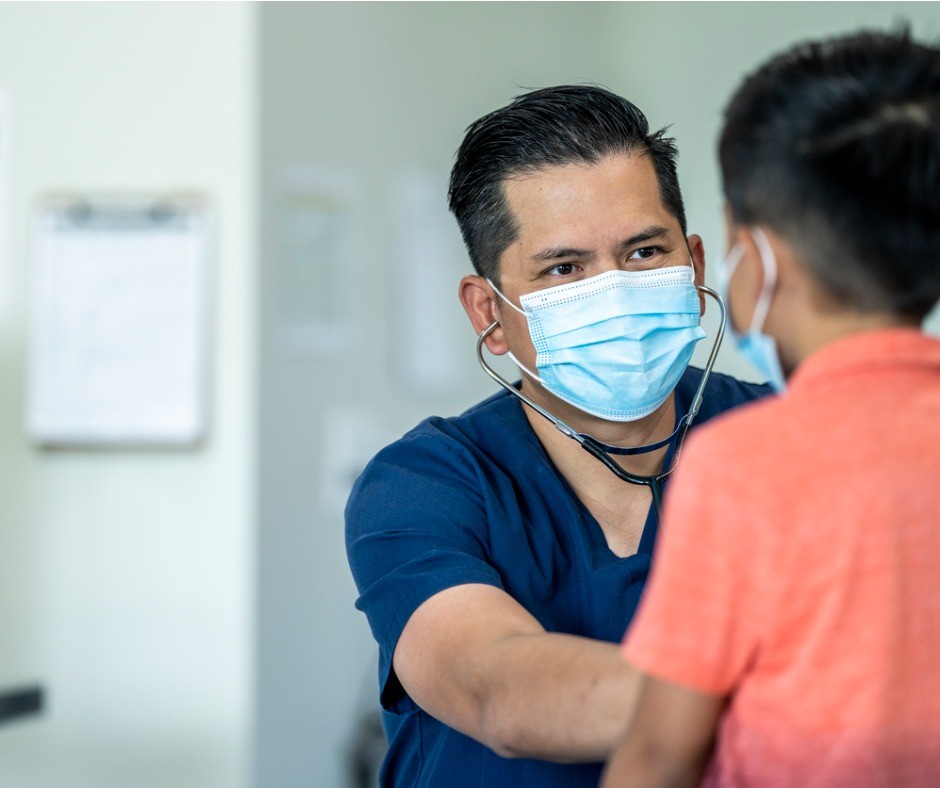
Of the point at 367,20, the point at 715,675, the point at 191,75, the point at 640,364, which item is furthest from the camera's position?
the point at 367,20

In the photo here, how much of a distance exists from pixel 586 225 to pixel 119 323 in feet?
4.53

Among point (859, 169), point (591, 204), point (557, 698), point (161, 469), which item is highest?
point (591, 204)

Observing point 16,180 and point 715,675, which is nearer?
point 715,675

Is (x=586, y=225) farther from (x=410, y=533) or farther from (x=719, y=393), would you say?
(x=410, y=533)

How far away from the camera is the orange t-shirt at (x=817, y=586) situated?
0.62 meters

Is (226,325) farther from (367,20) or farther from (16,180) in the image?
(367,20)

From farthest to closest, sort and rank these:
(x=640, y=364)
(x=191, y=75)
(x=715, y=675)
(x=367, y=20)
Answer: (x=367, y=20) < (x=191, y=75) < (x=640, y=364) < (x=715, y=675)

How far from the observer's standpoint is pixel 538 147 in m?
1.33

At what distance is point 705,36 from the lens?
3123 mm

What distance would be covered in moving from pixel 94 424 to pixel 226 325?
0.35 meters

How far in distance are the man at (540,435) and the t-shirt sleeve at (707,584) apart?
36cm

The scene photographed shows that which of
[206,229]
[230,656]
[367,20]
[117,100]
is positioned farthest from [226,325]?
[367,20]

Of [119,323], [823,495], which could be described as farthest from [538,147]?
[119,323]

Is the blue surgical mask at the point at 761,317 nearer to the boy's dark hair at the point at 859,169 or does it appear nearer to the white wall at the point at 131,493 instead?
the boy's dark hair at the point at 859,169
